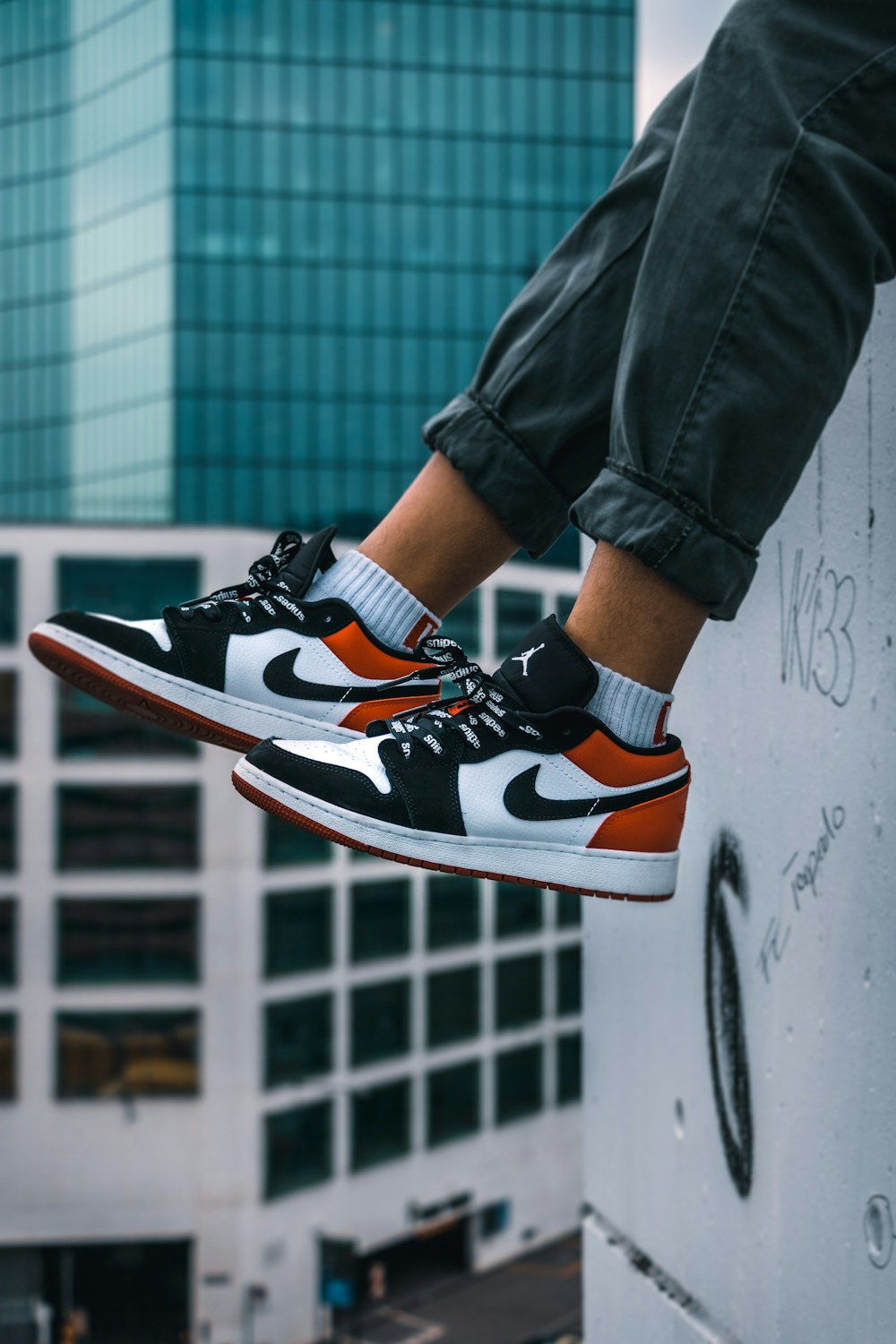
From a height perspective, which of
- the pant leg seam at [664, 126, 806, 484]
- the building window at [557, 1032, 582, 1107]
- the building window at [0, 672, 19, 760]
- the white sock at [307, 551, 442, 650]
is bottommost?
the building window at [557, 1032, 582, 1107]

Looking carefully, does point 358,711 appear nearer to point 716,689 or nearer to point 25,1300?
point 716,689

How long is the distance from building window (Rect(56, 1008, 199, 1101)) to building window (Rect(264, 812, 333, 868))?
11.0 feet

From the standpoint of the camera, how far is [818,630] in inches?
67.6

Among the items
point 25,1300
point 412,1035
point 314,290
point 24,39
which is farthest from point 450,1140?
point 24,39

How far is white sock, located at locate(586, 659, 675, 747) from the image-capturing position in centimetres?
144

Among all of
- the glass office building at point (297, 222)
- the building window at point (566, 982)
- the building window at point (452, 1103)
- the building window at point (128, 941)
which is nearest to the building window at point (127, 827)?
the building window at point (128, 941)

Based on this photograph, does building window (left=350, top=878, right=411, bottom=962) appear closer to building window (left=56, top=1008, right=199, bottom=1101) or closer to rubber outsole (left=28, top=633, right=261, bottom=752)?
building window (left=56, top=1008, right=199, bottom=1101)

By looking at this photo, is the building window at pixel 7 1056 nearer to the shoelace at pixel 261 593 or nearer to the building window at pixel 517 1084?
the building window at pixel 517 1084

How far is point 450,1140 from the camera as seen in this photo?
28828 millimetres

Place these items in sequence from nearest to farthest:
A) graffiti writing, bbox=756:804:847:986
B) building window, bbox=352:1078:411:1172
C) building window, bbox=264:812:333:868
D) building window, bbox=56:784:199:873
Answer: graffiti writing, bbox=756:804:847:986, building window, bbox=56:784:199:873, building window, bbox=264:812:333:868, building window, bbox=352:1078:411:1172

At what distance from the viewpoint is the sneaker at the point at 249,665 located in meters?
1.70

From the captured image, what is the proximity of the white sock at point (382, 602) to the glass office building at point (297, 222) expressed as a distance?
1364 inches

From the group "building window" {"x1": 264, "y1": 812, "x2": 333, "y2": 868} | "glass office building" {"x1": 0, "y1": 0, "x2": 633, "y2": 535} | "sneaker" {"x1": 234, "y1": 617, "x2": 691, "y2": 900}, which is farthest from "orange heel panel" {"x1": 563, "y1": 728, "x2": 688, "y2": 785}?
"glass office building" {"x1": 0, "y1": 0, "x2": 633, "y2": 535}

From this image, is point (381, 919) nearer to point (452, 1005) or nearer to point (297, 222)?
point (452, 1005)
